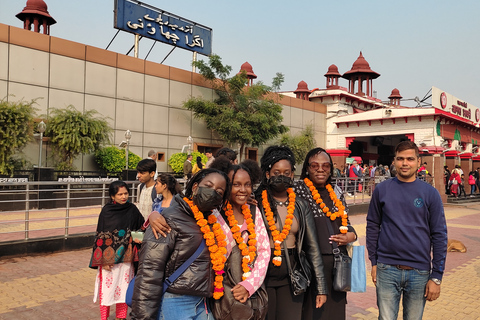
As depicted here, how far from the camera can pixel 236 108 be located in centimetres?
2114

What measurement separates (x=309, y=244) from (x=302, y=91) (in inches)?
1174

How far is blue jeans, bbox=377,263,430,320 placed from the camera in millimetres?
2936

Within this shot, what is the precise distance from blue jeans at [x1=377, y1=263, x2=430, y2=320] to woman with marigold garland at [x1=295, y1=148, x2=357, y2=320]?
382mm

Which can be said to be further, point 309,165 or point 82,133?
point 82,133

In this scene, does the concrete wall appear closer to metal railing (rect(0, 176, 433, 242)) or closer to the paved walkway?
metal railing (rect(0, 176, 433, 242))

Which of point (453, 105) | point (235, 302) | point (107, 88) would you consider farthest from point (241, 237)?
point (453, 105)

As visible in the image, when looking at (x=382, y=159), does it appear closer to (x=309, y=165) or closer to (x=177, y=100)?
(x=177, y=100)

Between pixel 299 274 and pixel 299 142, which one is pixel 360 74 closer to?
pixel 299 142

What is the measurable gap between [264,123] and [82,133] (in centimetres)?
913

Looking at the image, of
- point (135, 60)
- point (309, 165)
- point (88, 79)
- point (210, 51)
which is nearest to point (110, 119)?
point (88, 79)

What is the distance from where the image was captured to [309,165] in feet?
11.8

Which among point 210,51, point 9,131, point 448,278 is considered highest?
point 210,51

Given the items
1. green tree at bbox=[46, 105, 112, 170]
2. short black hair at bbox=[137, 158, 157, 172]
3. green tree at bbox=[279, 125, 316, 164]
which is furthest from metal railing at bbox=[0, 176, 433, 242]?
green tree at bbox=[279, 125, 316, 164]

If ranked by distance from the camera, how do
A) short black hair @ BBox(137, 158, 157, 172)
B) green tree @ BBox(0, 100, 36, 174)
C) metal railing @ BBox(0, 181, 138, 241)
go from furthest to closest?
green tree @ BBox(0, 100, 36, 174) → metal railing @ BBox(0, 181, 138, 241) → short black hair @ BBox(137, 158, 157, 172)
